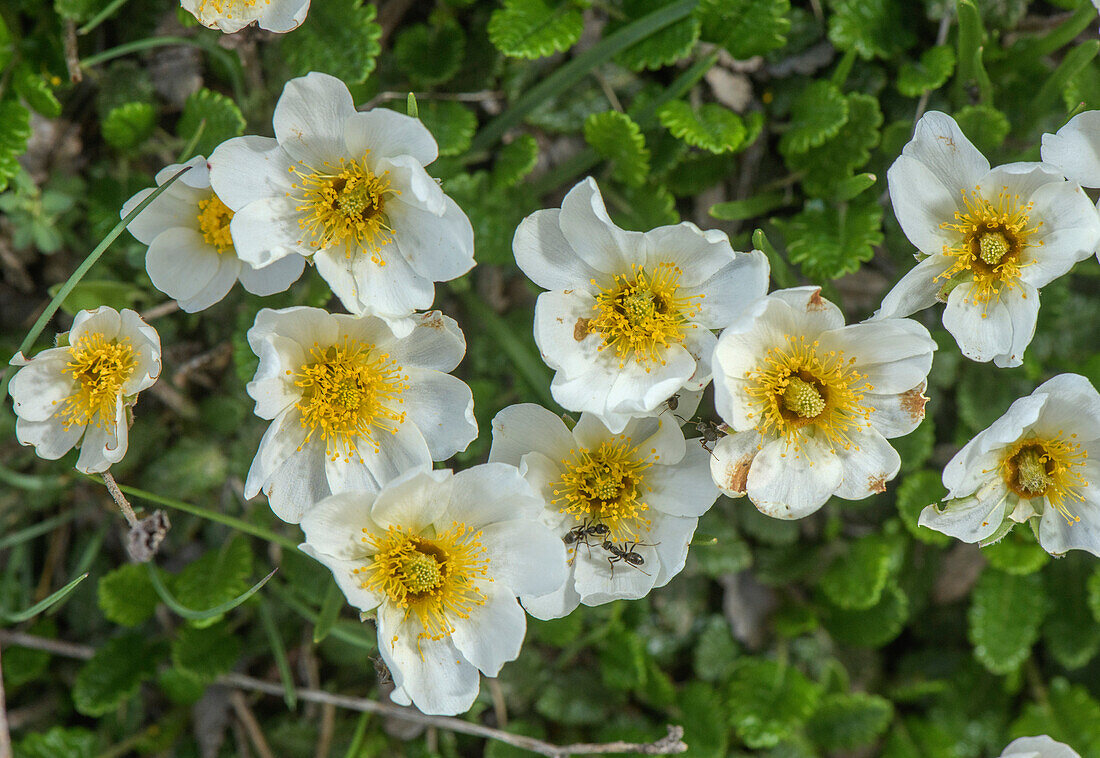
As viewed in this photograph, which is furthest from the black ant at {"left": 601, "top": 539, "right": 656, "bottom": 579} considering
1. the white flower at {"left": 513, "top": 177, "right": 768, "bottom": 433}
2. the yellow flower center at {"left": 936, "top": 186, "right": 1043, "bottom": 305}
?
the yellow flower center at {"left": 936, "top": 186, "right": 1043, "bottom": 305}

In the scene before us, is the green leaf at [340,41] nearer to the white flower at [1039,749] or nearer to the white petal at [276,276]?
the white petal at [276,276]

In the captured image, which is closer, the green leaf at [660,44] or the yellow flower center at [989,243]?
the yellow flower center at [989,243]

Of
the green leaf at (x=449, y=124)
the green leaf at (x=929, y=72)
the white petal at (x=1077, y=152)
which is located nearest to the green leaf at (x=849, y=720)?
the white petal at (x=1077, y=152)

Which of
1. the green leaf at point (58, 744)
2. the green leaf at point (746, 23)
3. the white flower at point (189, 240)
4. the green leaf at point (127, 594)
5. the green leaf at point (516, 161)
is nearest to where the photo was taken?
the white flower at point (189, 240)

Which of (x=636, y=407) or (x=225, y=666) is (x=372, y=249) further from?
(x=225, y=666)

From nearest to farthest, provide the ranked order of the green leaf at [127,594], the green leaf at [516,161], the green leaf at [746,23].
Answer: the green leaf at [746,23]
the green leaf at [516,161]
the green leaf at [127,594]

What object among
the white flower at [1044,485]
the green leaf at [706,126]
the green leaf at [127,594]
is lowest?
the green leaf at [127,594]

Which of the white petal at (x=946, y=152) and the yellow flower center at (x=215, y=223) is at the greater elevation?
the white petal at (x=946, y=152)

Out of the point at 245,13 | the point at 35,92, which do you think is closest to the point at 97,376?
the point at 35,92
